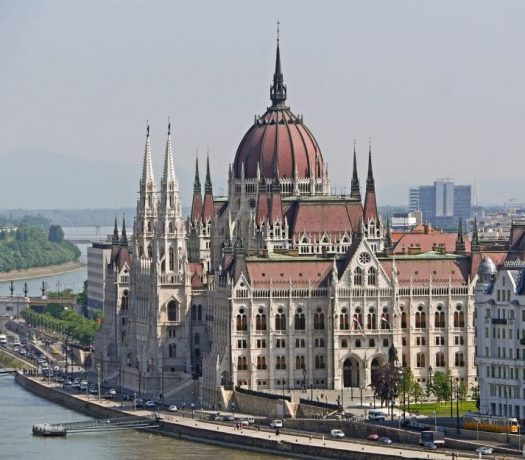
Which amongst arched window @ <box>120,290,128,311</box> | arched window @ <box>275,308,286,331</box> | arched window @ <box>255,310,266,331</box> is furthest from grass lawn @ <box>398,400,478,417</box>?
arched window @ <box>120,290,128,311</box>

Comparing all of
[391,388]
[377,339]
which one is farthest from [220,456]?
[377,339]

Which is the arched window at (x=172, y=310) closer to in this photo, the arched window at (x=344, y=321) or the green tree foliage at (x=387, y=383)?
the arched window at (x=344, y=321)

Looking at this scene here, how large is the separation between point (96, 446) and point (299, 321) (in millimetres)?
18301

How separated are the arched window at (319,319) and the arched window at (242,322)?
455 cm

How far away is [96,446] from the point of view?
155125 mm

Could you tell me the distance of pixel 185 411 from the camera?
6550 inches

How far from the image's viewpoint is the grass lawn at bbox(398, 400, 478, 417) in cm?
15291

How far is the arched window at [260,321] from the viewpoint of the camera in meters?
166

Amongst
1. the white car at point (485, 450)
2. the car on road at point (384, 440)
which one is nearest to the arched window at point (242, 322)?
the car on road at point (384, 440)

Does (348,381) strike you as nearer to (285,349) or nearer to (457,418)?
(285,349)

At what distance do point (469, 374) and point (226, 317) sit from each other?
52.5 ft

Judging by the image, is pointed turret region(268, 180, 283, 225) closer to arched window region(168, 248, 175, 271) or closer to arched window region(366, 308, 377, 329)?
arched window region(168, 248, 175, 271)

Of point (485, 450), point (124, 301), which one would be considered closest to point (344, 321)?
point (124, 301)

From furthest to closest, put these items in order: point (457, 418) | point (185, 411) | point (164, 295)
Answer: point (164, 295) < point (185, 411) < point (457, 418)
